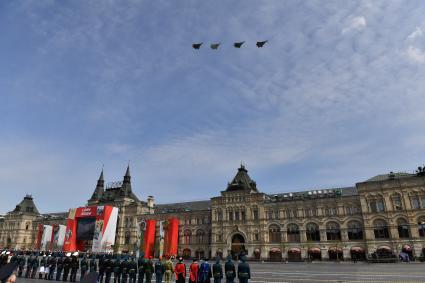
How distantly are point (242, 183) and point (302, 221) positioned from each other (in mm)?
15114

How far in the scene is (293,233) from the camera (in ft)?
187

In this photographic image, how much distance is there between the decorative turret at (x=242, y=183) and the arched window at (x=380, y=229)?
23.4 m

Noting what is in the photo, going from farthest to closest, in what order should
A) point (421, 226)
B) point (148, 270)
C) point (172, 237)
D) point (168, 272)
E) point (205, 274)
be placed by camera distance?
point (172, 237) → point (421, 226) → point (148, 270) → point (168, 272) → point (205, 274)

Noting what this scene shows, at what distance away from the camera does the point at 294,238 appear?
5678 cm

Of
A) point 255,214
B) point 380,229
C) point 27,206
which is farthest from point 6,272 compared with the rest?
point 27,206

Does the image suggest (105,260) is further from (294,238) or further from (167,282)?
(294,238)

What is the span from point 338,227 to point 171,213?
37221 mm

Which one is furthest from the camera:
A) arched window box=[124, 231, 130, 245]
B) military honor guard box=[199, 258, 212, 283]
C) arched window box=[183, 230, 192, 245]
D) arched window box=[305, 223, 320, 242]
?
arched window box=[124, 231, 130, 245]

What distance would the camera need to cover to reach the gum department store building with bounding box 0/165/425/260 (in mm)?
48906

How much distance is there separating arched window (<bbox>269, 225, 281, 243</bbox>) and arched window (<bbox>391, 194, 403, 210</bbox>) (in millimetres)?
20120

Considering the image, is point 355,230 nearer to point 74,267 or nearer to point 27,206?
point 74,267

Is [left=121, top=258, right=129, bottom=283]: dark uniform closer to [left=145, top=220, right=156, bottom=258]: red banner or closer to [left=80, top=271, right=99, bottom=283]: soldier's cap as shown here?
[left=80, top=271, right=99, bottom=283]: soldier's cap

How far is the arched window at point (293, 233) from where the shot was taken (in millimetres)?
56609

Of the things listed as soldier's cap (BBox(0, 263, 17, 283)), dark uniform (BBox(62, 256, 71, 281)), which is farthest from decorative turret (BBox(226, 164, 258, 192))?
soldier's cap (BBox(0, 263, 17, 283))
